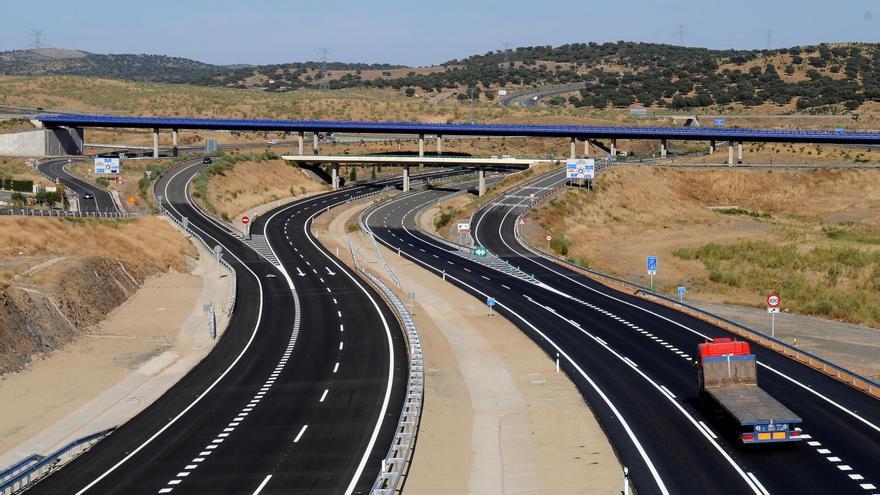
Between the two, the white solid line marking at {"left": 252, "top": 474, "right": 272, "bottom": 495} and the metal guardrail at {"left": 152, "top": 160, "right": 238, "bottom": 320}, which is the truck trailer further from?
the metal guardrail at {"left": 152, "top": 160, "right": 238, "bottom": 320}

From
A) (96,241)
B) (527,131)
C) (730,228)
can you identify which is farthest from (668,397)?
(527,131)

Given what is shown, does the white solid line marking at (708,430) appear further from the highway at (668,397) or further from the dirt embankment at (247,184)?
the dirt embankment at (247,184)

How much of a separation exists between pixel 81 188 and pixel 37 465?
86872mm

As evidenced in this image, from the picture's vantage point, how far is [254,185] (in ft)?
427

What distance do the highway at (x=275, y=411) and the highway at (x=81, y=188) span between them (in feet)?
114

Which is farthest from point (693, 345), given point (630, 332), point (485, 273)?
point (485, 273)

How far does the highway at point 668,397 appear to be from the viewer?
29.6 metres

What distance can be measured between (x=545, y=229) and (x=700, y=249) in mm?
20596

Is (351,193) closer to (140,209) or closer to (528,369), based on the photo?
(140,209)

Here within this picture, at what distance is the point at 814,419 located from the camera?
117ft

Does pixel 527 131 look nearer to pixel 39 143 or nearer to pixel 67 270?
pixel 39 143

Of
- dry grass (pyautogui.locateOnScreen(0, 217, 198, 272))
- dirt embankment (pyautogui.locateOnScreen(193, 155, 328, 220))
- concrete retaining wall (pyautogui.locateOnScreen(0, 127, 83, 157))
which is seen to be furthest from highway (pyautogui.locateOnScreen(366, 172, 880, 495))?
concrete retaining wall (pyautogui.locateOnScreen(0, 127, 83, 157))

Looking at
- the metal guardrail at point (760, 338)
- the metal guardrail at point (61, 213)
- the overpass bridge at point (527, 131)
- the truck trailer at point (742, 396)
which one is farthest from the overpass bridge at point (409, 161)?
the truck trailer at point (742, 396)

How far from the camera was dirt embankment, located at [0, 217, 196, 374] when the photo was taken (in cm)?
4994
